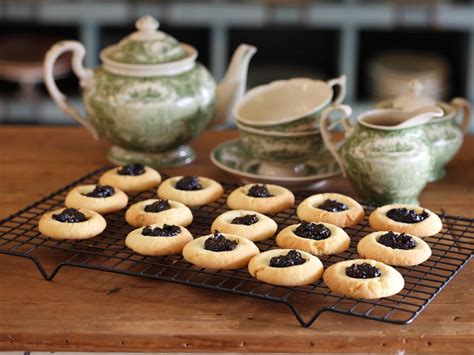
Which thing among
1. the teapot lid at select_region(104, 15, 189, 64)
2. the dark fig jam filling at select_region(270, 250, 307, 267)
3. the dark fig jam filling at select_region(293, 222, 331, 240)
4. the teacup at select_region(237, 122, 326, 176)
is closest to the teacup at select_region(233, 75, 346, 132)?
the teacup at select_region(237, 122, 326, 176)

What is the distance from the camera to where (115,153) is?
6.03ft

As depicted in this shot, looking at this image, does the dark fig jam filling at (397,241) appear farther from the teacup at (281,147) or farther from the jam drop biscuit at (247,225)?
the teacup at (281,147)

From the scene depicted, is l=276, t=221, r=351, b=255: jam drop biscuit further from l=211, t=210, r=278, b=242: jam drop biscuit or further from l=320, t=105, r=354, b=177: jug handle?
l=320, t=105, r=354, b=177: jug handle

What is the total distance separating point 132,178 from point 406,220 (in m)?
0.49

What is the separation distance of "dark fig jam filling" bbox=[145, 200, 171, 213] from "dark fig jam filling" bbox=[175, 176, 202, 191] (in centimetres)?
9

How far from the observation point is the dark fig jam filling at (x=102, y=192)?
1483 millimetres

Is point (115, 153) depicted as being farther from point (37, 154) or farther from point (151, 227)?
point (151, 227)

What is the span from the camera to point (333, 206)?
143cm

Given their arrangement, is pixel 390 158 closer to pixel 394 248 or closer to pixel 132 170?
pixel 394 248

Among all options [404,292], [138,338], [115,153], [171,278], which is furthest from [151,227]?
[115,153]

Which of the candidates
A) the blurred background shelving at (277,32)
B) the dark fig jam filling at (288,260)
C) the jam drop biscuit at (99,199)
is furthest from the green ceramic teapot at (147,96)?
the blurred background shelving at (277,32)

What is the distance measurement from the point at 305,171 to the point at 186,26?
134cm

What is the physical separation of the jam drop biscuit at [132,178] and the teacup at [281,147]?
0.19 meters

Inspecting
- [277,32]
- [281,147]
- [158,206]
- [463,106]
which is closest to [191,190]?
[158,206]
